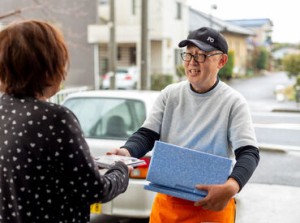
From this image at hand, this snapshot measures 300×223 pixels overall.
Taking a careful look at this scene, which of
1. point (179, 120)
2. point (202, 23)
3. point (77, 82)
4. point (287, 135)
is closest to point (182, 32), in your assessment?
point (202, 23)

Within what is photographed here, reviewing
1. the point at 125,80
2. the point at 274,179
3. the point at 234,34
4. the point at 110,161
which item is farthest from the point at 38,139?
the point at 234,34

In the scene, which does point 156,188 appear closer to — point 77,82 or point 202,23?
point 77,82

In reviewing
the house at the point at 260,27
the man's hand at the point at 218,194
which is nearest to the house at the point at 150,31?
the man's hand at the point at 218,194

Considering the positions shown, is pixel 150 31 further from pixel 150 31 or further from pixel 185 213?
pixel 185 213

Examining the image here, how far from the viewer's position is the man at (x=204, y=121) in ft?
6.89

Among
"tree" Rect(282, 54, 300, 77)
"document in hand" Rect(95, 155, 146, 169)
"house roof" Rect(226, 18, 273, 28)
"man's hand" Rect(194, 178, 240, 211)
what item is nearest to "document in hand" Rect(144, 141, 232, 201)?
"man's hand" Rect(194, 178, 240, 211)

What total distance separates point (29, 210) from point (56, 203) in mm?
92

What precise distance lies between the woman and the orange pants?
66 cm

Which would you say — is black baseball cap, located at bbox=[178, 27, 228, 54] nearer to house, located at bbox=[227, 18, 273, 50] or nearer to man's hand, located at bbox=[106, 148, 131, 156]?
man's hand, located at bbox=[106, 148, 131, 156]

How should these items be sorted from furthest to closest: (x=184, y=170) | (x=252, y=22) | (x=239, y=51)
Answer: (x=252, y=22)
(x=239, y=51)
(x=184, y=170)

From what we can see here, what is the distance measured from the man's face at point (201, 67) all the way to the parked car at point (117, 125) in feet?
6.22

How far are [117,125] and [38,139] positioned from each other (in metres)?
3.09

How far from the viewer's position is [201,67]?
216 centimetres

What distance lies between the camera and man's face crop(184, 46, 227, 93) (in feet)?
7.09
